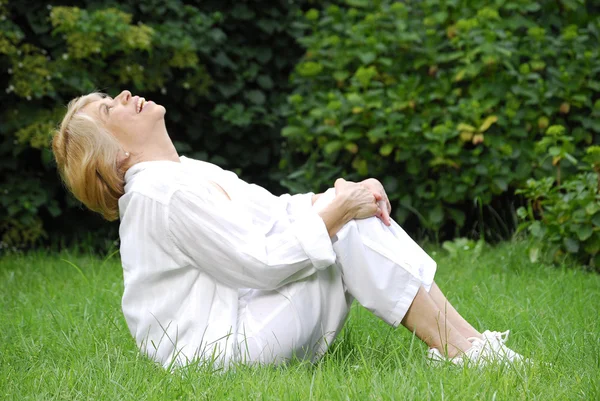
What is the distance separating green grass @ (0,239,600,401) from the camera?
2.47 metres

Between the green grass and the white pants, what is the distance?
0.31 ft

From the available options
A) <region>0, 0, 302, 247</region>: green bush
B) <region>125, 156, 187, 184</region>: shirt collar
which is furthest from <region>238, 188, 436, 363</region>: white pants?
<region>0, 0, 302, 247</region>: green bush

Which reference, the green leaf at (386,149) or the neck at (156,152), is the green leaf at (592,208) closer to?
the green leaf at (386,149)

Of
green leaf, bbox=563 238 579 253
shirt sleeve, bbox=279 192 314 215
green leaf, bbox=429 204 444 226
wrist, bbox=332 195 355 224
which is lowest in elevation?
green leaf, bbox=429 204 444 226

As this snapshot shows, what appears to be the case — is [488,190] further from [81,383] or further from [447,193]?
[81,383]

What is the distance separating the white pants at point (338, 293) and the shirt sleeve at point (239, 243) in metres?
0.10

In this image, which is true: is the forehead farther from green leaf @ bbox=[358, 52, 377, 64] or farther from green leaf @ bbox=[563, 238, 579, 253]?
green leaf @ bbox=[358, 52, 377, 64]

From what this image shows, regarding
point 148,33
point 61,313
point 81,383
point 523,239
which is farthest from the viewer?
point 148,33

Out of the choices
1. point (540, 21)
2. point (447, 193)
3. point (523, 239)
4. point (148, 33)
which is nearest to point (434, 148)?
point (447, 193)

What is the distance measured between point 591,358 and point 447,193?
2.63 m

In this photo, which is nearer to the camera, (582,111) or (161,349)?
(161,349)

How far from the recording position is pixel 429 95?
17.7ft

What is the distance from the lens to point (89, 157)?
2.88m

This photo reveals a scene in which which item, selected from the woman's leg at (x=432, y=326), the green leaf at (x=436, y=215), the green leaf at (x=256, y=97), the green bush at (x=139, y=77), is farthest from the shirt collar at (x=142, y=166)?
the green leaf at (x=256, y=97)
